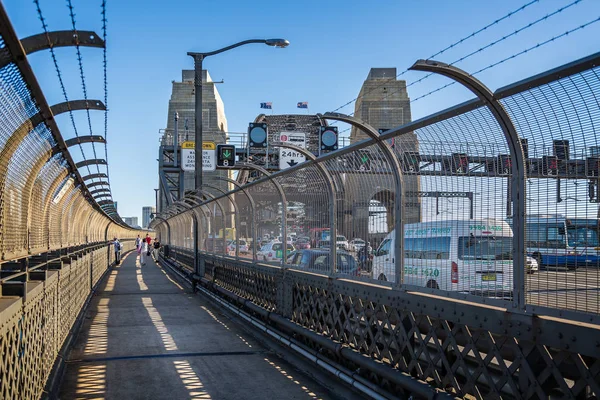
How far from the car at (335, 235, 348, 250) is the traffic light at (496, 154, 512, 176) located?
3156mm

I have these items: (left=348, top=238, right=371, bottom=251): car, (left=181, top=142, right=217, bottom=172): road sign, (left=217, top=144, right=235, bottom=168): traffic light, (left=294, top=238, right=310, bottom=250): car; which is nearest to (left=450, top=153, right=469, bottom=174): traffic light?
(left=348, top=238, right=371, bottom=251): car

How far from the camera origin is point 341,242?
26.2ft

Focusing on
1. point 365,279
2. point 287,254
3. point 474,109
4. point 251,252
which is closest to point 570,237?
point 474,109

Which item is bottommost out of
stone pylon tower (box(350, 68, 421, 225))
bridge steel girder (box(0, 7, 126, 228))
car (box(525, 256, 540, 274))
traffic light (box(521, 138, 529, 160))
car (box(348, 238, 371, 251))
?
car (box(525, 256, 540, 274))

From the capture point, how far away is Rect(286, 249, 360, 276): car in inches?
302

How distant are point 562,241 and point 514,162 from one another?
707 mm

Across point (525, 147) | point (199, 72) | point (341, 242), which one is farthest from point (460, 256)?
point (199, 72)

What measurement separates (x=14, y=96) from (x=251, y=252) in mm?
8461

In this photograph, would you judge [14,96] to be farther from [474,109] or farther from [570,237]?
[570,237]

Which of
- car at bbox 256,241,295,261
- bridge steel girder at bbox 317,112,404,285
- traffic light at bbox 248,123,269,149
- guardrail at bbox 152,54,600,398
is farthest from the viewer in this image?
traffic light at bbox 248,123,269,149

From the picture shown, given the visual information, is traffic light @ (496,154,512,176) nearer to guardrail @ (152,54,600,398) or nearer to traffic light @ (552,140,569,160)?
guardrail @ (152,54,600,398)

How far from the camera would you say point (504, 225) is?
4840 millimetres

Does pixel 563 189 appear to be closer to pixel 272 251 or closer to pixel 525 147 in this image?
pixel 525 147

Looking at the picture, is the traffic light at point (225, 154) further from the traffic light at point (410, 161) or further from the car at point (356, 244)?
the traffic light at point (410, 161)
